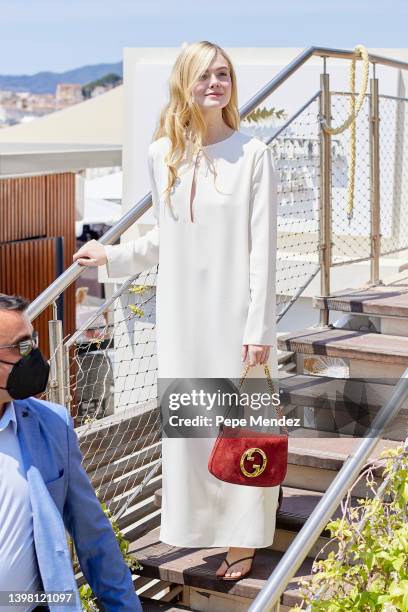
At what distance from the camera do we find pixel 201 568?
148 inches

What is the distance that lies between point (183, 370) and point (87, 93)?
568ft

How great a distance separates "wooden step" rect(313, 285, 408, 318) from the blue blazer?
286 centimetres

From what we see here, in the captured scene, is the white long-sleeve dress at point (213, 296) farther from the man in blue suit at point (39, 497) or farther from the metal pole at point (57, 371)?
the man in blue suit at point (39, 497)

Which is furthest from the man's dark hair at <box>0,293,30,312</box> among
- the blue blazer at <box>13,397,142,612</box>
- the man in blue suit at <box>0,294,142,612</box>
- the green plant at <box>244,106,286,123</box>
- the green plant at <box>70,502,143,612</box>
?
the green plant at <box>244,106,286,123</box>

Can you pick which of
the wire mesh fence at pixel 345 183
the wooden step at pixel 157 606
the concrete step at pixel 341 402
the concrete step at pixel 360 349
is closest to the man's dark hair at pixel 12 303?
the wooden step at pixel 157 606

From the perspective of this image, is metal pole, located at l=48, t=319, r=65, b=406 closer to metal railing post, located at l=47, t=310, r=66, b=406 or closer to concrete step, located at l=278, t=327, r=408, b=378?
metal railing post, located at l=47, t=310, r=66, b=406

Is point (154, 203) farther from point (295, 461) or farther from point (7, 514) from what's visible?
point (7, 514)

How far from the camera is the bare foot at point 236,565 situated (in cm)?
367

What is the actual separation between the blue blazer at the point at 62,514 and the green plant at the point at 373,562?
69 centimetres

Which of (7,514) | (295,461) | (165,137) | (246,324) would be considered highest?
(165,137)

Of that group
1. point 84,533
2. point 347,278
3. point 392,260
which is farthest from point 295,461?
point 392,260

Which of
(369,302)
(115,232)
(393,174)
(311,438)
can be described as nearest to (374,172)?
(369,302)

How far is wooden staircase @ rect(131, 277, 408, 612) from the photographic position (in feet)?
12.4

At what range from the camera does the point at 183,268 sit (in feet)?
11.7
